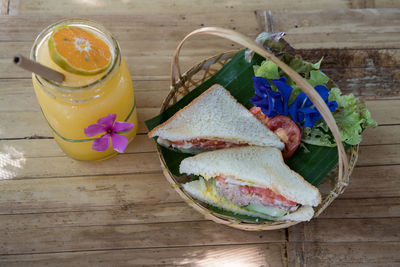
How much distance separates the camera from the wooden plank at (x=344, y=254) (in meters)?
1.42

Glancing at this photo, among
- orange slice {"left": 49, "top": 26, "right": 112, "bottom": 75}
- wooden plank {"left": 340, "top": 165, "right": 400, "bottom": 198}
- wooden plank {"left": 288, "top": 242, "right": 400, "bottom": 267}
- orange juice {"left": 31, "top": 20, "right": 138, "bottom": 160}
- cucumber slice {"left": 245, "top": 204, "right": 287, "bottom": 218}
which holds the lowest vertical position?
wooden plank {"left": 288, "top": 242, "right": 400, "bottom": 267}

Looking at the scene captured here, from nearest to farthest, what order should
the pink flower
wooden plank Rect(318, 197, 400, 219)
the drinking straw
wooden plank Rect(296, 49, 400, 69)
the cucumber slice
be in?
the drinking straw < the pink flower < the cucumber slice < wooden plank Rect(318, 197, 400, 219) < wooden plank Rect(296, 49, 400, 69)

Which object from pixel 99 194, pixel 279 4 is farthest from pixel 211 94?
pixel 279 4

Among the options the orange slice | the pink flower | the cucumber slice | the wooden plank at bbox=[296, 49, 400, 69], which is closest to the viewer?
the orange slice

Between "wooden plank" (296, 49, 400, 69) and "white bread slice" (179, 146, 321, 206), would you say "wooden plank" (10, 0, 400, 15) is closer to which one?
"wooden plank" (296, 49, 400, 69)

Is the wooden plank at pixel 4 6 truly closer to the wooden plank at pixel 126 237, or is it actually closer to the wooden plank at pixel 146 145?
the wooden plank at pixel 146 145

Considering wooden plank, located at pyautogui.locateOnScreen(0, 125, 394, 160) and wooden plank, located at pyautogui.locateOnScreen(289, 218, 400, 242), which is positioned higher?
wooden plank, located at pyautogui.locateOnScreen(0, 125, 394, 160)

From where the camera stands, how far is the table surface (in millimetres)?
1422

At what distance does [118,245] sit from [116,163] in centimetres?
30

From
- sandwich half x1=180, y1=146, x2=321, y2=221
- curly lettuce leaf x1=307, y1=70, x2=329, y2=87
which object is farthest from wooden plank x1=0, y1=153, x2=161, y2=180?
curly lettuce leaf x1=307, y1=70, x2=329, y2=87

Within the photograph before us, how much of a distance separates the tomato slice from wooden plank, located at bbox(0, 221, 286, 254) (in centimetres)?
30

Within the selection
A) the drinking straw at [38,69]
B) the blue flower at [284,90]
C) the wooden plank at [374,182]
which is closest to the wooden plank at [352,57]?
the blue flower at [284,90]

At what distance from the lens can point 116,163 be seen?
1532 mm

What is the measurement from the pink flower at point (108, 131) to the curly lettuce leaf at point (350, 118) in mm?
736
